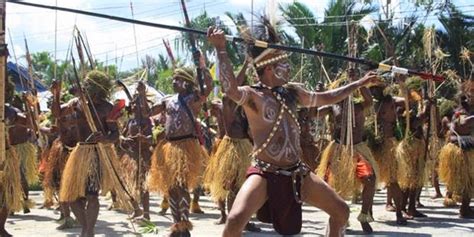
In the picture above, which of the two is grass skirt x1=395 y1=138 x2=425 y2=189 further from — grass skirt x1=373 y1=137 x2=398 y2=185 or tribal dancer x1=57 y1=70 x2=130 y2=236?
tribal dancer x1=57 y1=70 x2=130 y2=236

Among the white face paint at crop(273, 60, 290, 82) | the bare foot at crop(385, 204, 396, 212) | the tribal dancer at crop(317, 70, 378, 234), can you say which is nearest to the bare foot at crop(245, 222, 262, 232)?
the tribal dancer at crop(317, 70, 378, 234)

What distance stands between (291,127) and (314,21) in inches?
571

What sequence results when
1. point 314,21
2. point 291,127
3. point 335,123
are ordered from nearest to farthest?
point 291,127
point 335,123
point 314,21

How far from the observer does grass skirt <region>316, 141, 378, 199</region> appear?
22.0 feet

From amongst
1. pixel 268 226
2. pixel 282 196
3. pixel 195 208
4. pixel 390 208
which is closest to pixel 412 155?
pixel 390 208

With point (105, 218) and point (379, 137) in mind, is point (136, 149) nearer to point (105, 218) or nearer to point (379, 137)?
point (105, 218)

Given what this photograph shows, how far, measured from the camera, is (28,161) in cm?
807

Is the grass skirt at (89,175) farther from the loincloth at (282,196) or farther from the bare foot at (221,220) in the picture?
the loincloth at (282,196)

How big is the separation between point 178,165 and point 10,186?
1.59m

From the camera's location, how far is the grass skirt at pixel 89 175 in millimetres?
5934

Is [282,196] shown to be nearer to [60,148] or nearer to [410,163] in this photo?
[60,148]

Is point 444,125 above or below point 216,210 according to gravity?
above

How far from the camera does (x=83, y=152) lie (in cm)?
602

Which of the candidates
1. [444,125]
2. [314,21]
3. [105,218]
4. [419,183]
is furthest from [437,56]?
[314,21]
